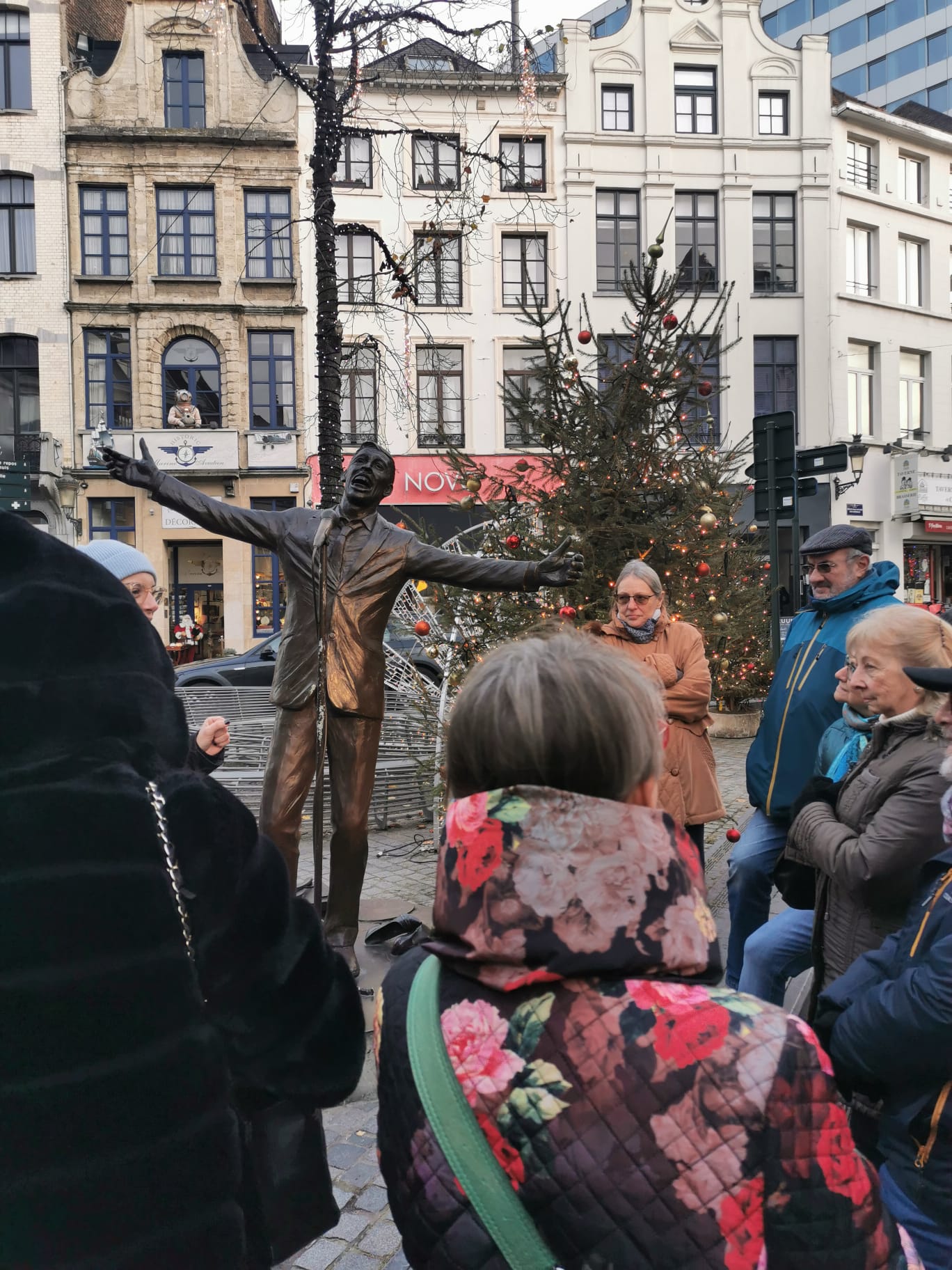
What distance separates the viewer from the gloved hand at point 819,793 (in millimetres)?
2240

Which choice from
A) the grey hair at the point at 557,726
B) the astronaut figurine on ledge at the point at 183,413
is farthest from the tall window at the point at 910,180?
the grey hair at the point at 557,726

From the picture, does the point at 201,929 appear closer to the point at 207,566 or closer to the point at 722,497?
the point at 722,497

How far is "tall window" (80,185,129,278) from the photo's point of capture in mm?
22109

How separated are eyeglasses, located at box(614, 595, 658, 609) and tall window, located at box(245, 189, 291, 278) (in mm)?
21221

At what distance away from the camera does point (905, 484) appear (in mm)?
23969

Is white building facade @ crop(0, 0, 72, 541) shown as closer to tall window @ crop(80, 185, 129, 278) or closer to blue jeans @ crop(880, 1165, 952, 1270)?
tall window @ crop(80, 185, 129, 278)

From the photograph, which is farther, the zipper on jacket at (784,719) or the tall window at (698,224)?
the tall window at (698,224)

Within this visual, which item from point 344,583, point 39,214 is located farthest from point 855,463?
point 39,214

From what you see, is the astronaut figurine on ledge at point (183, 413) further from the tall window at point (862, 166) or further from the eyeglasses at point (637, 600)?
the eyeglasses at point (637, 600)

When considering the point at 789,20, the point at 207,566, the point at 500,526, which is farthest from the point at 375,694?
the point at 789,20

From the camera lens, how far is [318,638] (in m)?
3.71

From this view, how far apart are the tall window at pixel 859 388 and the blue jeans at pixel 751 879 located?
77.4ft

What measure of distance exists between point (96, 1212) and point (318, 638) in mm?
2767

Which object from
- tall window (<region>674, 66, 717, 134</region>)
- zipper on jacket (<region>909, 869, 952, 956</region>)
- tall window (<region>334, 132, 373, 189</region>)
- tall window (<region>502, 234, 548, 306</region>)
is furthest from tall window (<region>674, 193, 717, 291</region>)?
zipper on jacket (<region>909, 869, 952, 956</region>)
